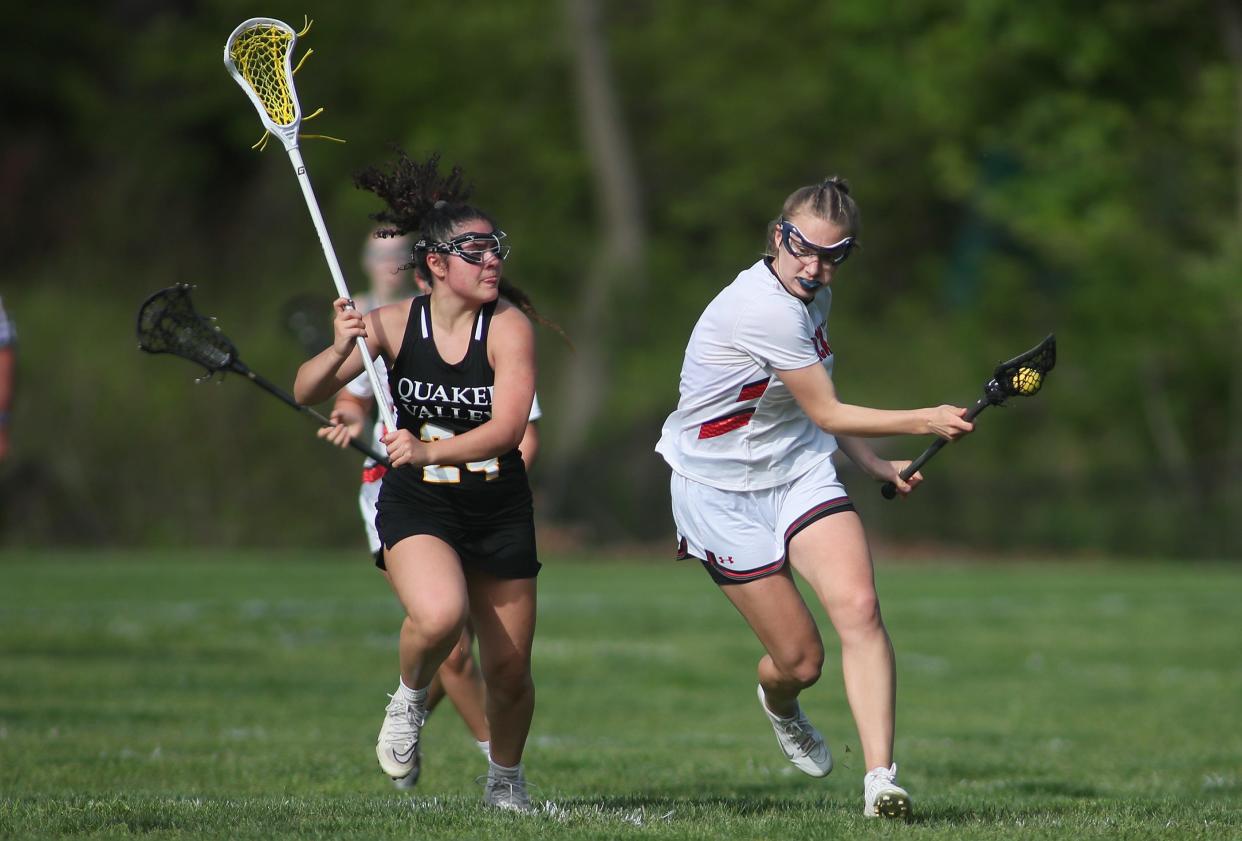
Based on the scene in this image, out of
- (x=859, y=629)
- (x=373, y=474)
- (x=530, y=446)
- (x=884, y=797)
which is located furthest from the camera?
(x=373, y=474)

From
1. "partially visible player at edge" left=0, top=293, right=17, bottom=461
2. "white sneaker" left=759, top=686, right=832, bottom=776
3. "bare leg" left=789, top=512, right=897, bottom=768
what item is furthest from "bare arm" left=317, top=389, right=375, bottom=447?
"partially visible player at edge" left=0, top=293, right=17, bottom=461

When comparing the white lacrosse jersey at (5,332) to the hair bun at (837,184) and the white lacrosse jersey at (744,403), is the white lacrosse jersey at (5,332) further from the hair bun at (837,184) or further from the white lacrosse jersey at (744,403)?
the hair bun at (837,184)

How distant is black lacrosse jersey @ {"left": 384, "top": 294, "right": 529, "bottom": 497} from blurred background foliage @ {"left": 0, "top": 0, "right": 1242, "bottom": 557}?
1845 centimetres

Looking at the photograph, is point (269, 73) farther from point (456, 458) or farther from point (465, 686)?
point (465, 686)

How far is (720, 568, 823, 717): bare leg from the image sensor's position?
6645 mm

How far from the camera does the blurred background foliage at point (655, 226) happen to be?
26.1 metres

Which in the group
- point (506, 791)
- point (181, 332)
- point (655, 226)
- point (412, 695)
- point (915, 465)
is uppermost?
point (655, 226)

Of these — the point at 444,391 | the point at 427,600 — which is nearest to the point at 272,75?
→ the point at 444,391

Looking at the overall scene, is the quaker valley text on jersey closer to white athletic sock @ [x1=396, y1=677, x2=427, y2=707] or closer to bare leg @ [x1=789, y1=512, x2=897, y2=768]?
white athletic sock @ [x1=396, y1=677, x2=427, y2=707]

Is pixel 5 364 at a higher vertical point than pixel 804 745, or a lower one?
higher

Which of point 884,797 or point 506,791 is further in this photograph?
point 506,791

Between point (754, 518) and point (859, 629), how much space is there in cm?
65

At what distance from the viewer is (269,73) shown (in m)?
7.09

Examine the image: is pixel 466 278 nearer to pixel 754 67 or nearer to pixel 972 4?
pixel 972 4
